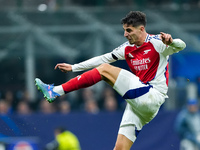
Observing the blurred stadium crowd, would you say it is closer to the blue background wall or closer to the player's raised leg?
the blue background wall

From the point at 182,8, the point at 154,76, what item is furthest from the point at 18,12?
the point at 154,76

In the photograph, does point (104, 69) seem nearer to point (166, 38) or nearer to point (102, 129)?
point (166, 38)

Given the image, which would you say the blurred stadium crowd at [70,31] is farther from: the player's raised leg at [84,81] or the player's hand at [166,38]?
the player's hand at [166,38]

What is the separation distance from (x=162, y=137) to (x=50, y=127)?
271cm

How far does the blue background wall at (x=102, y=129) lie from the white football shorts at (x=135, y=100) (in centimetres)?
553

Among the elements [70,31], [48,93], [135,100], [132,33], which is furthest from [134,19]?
[70,31]

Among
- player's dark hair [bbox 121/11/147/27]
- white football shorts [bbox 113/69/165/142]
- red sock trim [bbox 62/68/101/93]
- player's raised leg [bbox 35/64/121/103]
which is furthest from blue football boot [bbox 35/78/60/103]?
player's dark hair [bbox 121/11/147/27]

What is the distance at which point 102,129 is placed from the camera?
13938mm

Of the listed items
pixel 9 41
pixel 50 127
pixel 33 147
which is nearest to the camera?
pixel 33 147

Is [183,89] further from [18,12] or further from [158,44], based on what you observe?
[158,44]

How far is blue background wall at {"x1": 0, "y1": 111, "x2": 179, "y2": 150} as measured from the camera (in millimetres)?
13695

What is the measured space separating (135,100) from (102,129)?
6.16 meters

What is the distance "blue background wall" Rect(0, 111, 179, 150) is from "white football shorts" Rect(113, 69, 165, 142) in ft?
18.1

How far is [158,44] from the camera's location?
7.92 meters
